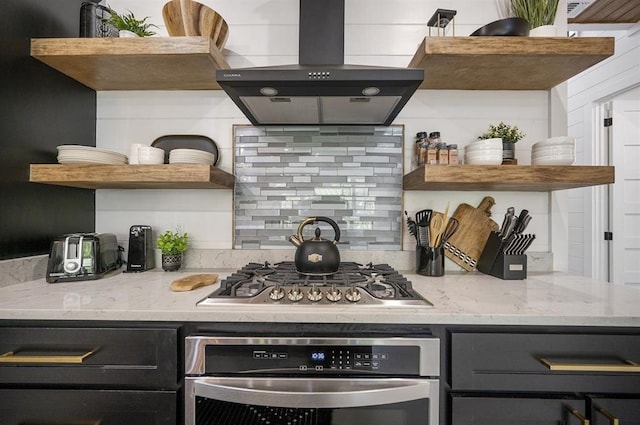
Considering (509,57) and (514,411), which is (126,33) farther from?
(514,411)

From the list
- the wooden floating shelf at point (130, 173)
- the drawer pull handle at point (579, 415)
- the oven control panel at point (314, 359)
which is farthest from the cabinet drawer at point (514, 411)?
the wooden floating shelf at point (130, 173)

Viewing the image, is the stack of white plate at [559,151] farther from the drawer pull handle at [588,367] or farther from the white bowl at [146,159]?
the white bowl at [146,159]

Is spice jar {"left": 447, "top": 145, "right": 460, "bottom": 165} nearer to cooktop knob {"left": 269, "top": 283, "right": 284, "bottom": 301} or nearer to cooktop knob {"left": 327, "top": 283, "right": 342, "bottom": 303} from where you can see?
cooktop knob {"left": 327, "top": 283, "right": 342, "bottom": 303}

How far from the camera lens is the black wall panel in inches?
48.5

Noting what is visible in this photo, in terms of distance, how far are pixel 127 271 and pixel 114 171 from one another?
0.49 meters

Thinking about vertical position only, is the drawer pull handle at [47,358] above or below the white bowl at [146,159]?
below

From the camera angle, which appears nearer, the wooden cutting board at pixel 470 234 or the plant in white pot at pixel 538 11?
the plant in white pot at pixel 538 11

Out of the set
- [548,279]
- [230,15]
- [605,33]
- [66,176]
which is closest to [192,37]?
[230,15]

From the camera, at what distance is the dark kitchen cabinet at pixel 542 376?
90 cm

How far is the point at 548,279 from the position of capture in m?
1.39

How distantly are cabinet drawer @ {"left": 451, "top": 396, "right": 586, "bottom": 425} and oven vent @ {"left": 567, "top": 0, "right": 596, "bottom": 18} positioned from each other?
8.14 feet

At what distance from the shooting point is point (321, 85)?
118cm

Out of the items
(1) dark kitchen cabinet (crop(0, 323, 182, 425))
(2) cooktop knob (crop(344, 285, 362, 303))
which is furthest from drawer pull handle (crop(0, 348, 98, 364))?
(2) cooktop knob (crop(344, 285, 362, 303))

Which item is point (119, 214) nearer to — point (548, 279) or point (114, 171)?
point (114, 171)
